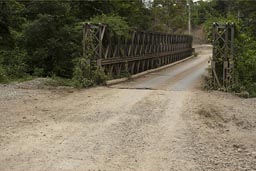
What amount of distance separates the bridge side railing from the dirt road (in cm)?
319

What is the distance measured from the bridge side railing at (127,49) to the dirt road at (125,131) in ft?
10.5

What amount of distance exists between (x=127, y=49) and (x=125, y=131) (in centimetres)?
1253

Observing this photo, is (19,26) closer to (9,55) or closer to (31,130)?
(9,55)

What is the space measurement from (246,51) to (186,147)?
12580mm

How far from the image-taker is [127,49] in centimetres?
2112

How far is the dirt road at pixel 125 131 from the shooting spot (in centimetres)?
679

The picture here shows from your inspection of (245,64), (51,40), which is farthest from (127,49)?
(245,64)

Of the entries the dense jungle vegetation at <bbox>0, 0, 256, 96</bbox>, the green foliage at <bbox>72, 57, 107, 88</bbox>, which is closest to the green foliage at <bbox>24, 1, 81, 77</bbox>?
the dense jungle vegetation at <bbox>0, 0, 256, 96</bbox>

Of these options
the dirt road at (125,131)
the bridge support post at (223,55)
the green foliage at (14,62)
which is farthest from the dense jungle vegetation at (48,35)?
the dirt road at (125,131)

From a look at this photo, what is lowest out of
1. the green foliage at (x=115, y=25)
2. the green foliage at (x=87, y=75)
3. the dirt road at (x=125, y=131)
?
the dirt road at (x=125, y=131)

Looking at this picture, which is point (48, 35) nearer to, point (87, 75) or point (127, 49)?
point (127, 49)

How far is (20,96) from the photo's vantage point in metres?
14.1

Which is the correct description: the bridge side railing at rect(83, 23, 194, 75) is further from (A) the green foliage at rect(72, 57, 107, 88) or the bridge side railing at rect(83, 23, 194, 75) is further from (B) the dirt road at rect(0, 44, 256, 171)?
(B) the dirt road at rect(0, 44, 256, 171)

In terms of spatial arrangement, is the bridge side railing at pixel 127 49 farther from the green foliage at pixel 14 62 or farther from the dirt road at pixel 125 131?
the green foliage at pixel 14 62
